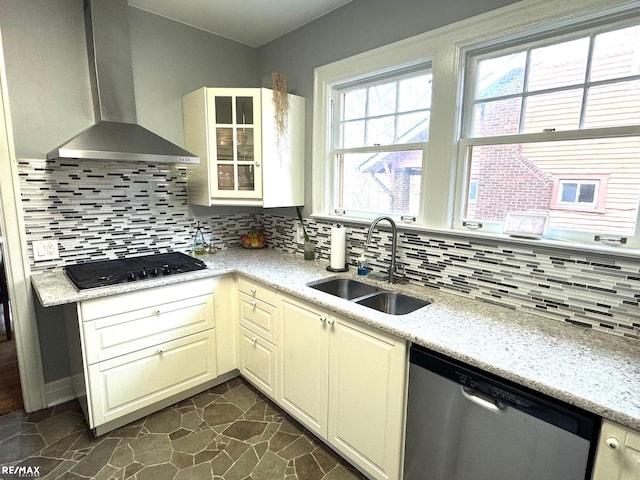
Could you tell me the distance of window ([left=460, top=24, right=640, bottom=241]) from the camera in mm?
1340

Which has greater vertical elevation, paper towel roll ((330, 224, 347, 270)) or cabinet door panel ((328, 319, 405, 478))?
paper towel roll ((330, 224, 347, 270))

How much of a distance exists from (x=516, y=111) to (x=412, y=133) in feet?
1.82

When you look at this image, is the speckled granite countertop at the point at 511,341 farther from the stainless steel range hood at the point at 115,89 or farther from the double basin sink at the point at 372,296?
the stainless steel range hood at the point at 115,89

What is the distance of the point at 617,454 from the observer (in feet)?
3.02

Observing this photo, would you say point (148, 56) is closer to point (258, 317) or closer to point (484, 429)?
point (258, 317)

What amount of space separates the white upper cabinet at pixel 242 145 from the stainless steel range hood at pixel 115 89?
15.2 inches

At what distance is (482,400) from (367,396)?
537 millimetres

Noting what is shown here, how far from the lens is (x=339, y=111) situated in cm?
241

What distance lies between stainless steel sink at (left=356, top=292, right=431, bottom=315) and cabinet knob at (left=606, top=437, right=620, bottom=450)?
922 mm

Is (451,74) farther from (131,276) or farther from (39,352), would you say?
(39,352)

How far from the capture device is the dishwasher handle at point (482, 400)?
1130mm

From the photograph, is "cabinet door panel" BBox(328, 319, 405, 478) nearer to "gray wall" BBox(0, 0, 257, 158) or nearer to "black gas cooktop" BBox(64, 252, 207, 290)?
"black gas cooktop" BBox(64, 252, 207, 290)

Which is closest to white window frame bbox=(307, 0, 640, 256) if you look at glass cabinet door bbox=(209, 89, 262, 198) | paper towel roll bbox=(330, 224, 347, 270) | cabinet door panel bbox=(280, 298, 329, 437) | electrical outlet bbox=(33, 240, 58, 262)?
paper towel roll bbox=(330, 224, 347, 270)

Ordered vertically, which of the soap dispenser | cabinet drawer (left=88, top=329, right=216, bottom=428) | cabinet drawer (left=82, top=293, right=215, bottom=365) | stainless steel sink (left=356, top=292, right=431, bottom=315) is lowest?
cabinet drawer (left=88, top=329, right=216, bottom=428)
